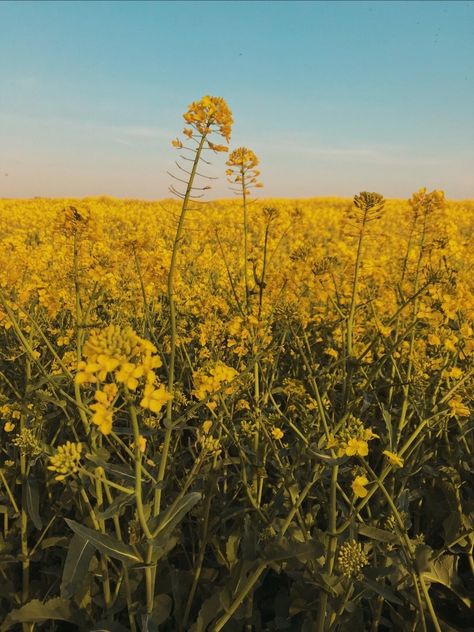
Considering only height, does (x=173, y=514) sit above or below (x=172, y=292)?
below

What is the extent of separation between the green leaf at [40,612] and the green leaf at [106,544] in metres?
0.71

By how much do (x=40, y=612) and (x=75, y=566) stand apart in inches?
17.1

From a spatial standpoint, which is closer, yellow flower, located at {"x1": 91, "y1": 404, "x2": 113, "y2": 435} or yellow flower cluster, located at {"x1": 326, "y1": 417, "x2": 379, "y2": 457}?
yellow flower, located at {"x1": 91, "y1": 404, "x2": 113, "y2": 435}

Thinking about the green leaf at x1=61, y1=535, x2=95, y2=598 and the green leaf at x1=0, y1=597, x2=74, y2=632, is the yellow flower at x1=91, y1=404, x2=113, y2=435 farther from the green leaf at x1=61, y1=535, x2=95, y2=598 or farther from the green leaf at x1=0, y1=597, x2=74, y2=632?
the green leaf at x1=0, y1=597, x2=74, y2=632

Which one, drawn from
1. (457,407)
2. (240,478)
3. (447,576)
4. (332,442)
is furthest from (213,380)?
(447,576)

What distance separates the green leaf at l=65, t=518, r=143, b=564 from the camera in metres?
1.41

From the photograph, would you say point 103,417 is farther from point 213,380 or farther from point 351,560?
point 351,560

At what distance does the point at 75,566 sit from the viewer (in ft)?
5.41

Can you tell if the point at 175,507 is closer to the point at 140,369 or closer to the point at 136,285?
the point at 140,369

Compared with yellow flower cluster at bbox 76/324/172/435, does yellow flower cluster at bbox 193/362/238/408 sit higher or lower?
lower

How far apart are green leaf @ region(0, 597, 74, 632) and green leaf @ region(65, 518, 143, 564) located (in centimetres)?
71

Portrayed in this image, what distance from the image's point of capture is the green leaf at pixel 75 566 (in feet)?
5.32

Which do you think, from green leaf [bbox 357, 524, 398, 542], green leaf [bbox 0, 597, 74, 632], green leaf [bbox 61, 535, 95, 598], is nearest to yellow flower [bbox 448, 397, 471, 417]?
green leaf [bbox 357, 524, 398, 542]

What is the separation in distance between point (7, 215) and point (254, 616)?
1748 cm
